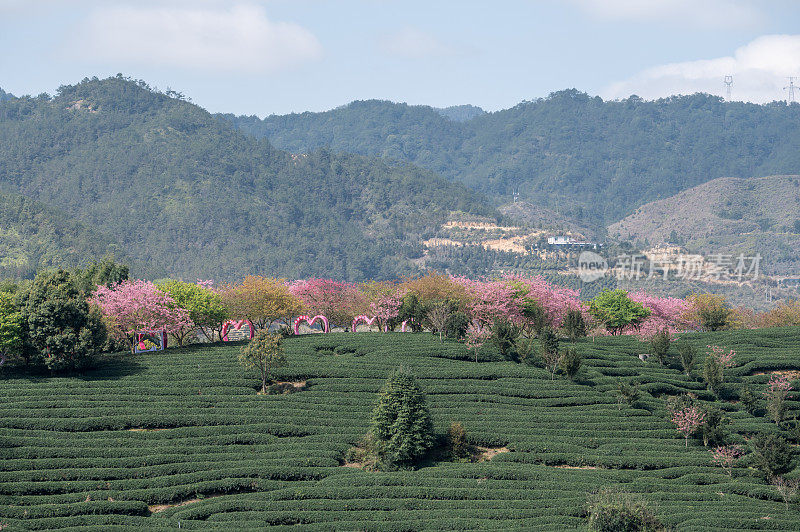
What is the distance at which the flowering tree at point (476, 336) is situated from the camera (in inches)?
2544

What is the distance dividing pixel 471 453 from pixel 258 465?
13.0 m

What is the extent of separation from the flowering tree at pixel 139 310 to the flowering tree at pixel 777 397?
43.8 meters

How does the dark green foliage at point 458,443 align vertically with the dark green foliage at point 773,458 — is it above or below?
above

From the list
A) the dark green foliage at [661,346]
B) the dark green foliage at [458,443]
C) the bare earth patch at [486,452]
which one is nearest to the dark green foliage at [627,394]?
the dark green foliage at [661,346]

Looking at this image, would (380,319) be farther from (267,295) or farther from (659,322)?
(659,322)

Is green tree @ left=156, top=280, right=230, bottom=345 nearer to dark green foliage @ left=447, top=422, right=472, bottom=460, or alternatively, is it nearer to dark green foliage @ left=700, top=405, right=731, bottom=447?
dark green foliage @ left=447, top=422, right=472, bottom=460

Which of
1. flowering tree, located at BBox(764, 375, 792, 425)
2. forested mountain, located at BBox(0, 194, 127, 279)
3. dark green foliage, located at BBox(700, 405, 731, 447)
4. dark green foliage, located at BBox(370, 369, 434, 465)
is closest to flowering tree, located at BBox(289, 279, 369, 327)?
dark green foliage, located at BBox(370, 369, 434, 465)

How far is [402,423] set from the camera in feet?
160

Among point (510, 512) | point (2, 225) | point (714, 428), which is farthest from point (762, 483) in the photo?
point (2, 225)

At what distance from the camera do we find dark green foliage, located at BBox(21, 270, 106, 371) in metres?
55.4

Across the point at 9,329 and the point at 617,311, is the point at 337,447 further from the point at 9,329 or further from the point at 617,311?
the point at 617,311

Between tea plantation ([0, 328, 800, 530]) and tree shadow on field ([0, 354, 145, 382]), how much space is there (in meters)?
0.24

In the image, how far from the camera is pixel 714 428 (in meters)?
53.2

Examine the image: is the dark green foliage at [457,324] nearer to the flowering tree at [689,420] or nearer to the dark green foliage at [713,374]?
the dark green foliage at [713,374]
